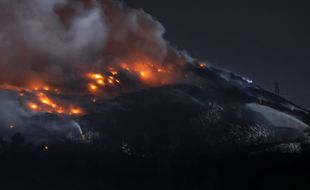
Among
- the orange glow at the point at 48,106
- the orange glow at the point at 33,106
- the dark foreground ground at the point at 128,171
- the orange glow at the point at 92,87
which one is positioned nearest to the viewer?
the orange glow at the point at 48,106

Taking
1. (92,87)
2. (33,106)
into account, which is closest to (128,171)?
(92,87)

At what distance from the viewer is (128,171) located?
107 metres

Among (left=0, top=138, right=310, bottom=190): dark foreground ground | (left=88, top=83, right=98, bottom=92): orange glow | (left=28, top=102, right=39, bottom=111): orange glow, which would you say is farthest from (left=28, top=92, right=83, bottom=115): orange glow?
(left=0, top=138, right=310, bottom=190): dark foreground ground

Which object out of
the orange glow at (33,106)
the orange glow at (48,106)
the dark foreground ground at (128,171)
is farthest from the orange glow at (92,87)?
the dark foreground ground at (128,171)

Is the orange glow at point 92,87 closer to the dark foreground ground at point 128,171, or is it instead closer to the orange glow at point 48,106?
the orange glow at point 48,106

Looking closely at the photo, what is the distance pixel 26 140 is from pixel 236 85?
57640 millimetres

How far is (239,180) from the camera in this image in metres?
111

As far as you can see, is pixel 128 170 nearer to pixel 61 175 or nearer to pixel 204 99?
pixel 61 175

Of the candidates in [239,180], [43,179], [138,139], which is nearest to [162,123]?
[138,139]

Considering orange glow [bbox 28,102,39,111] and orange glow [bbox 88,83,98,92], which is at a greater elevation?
orange glow [bbox 88,83,98,92]

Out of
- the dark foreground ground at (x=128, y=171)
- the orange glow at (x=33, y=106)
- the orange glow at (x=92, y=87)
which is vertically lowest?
the dark foreground ground at (x=128, y=171)

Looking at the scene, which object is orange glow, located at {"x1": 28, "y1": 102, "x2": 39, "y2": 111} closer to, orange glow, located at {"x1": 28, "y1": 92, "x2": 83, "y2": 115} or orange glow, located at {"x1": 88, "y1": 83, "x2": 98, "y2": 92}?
orange glow, located at {"x1": 28, "y1": 92, "x2": 83, "y2": 115}

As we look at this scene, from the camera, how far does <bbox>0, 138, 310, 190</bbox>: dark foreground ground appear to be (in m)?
104

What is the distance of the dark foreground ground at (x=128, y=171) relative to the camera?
341ft
